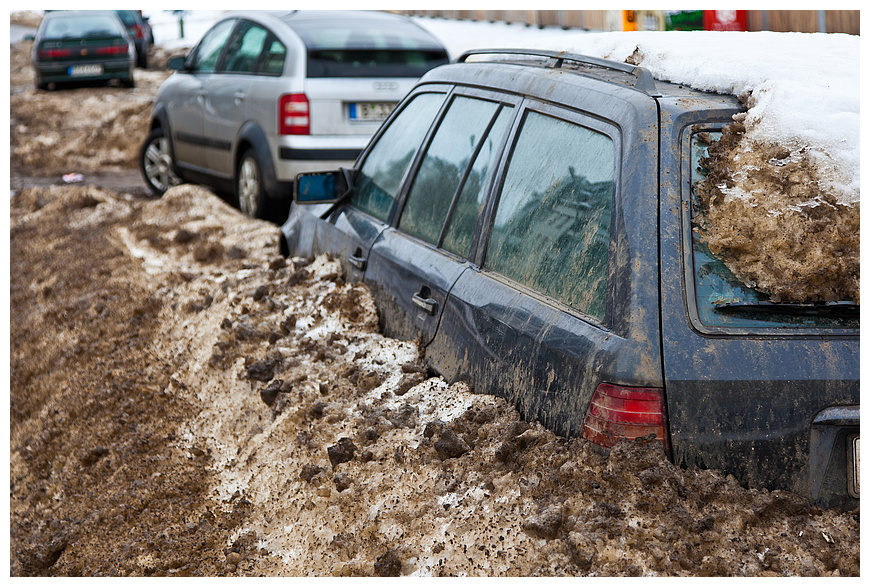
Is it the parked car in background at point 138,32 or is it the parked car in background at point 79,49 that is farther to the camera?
the parked car in background at point 138,32

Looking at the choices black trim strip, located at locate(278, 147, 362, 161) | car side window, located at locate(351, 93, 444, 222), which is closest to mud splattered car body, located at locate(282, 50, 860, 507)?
car side window, located at locate(351, 93, 444, 222)

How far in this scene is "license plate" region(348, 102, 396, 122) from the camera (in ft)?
24.3

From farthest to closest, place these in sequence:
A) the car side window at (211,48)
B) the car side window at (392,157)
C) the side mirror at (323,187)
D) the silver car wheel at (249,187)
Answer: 1. the car side window at (211,48)
2. the silver car wheel at (249,187)
3. the side mirror at (323,187)
4. the car side window at (392,157)

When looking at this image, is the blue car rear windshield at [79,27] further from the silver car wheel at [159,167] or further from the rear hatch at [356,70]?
the rear hatch at [356,70]

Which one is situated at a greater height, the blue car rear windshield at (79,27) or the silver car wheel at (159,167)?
the blue car rear windshield at (79,27)

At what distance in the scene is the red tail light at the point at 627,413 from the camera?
7.10 ft

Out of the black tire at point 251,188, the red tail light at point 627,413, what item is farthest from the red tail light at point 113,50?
the red tail light at point 627,413

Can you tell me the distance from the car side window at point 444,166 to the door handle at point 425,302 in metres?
0.23

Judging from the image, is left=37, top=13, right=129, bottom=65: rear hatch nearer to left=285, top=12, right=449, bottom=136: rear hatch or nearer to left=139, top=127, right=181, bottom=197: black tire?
left=139, top=127, right=181, bottom=197: black tire

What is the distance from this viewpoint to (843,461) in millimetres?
2174

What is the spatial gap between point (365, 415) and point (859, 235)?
1.73 metres

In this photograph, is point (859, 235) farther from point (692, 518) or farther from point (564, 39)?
point (564, 39)

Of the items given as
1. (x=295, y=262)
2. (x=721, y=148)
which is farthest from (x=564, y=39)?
(x=295, y=262)

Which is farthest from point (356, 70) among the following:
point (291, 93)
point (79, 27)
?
point (79, 27)
